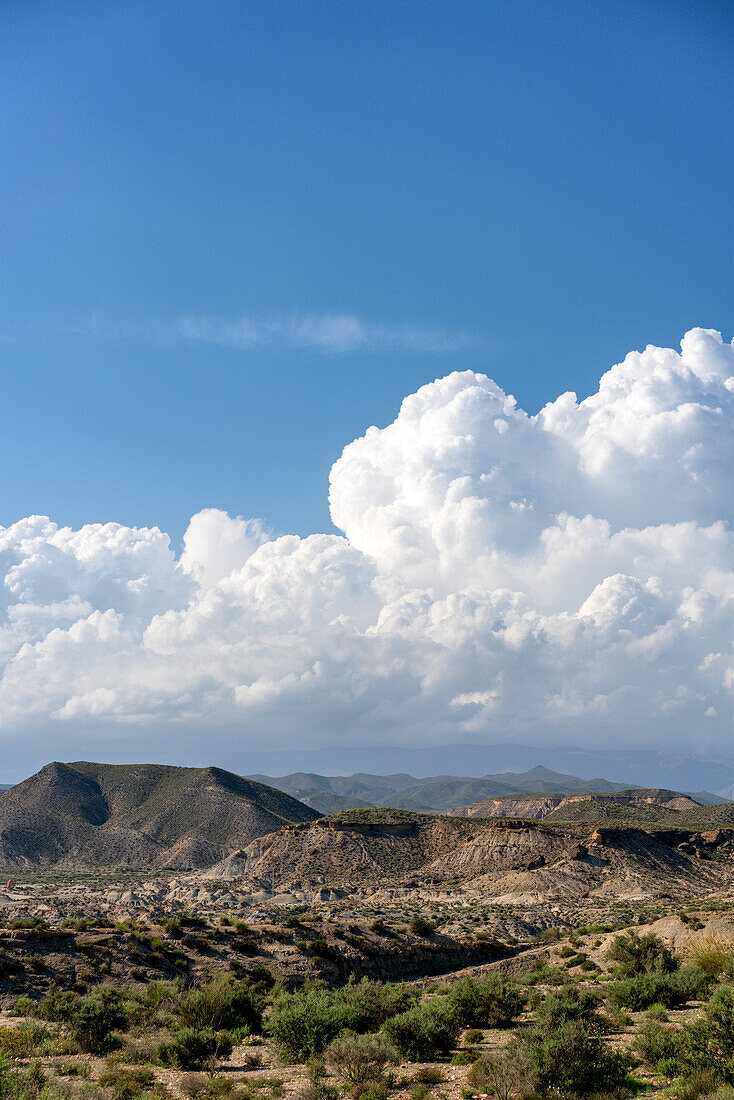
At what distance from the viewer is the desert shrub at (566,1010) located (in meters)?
21.6

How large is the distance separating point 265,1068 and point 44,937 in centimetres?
2476

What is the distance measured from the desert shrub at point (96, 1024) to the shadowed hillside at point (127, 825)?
14181cm

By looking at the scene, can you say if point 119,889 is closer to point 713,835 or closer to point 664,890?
point 664,890

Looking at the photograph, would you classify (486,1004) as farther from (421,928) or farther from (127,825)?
(127,825)

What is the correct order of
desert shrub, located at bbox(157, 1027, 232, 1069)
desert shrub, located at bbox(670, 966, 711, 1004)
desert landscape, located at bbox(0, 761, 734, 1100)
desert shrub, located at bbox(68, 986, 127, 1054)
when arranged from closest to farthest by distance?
desert landscape, located at bbox(0, 761, 734, 1100), desert shrub, located at bbox(157, 1027, 232, 1069), desert shrub, located at bbox(68, 986, 127, 1054), desert shrub, located at bbox(670, 966, 711, 1004)

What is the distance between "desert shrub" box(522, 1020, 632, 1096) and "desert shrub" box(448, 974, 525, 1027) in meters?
11.8

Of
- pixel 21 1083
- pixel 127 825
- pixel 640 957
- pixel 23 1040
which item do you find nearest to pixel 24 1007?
pixel 23 1040

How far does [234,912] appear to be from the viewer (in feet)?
290

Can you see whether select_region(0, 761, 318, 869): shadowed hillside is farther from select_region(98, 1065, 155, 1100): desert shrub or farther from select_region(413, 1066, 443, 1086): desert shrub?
select_region(413, 1066, 443, 1086): desert shrub

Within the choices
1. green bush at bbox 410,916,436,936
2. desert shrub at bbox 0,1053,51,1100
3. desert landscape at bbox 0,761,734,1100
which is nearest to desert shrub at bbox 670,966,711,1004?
desert landscape at bbox 0,761,734,1100

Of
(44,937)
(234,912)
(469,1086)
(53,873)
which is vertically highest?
(469,1086)

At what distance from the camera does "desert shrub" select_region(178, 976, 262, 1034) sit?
28938mm

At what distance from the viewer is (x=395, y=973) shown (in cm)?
5219

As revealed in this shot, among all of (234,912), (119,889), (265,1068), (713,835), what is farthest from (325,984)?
(713,835)
